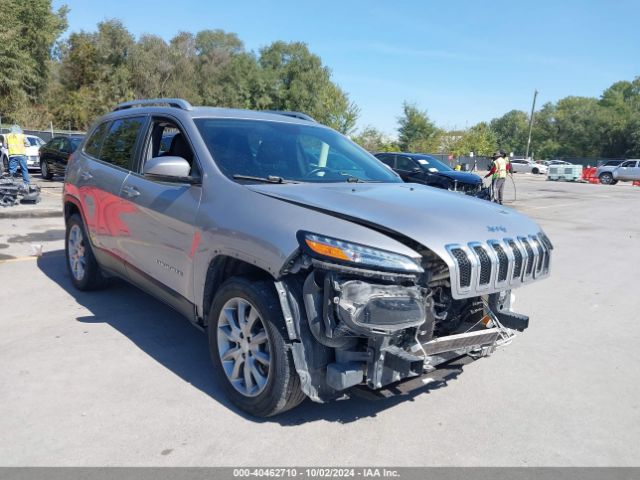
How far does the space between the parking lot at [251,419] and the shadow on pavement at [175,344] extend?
0.05ft

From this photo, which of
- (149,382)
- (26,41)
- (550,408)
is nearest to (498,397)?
(550,408)

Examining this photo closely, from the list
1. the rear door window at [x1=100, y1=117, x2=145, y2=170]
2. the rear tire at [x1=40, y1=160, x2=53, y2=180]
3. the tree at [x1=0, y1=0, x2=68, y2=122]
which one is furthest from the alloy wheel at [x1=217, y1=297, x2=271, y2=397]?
the tree at [x1=0, y1=0, x2=68, y2=122]

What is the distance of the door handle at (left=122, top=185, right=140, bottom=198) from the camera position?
4410 mm

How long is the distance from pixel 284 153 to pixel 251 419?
1.95 meters

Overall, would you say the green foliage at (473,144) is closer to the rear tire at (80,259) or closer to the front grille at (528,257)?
the rear tire at (80,259)

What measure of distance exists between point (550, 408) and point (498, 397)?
0.34 meters

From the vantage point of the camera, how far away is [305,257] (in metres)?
2.91

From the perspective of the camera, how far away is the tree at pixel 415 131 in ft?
217

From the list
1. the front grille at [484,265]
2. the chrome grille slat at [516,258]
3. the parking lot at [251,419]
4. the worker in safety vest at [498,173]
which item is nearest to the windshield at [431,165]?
the worker in safety vest at [498,173]

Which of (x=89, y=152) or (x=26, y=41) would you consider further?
(x=26, y=41)

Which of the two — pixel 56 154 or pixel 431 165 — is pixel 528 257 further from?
pixel 56 154

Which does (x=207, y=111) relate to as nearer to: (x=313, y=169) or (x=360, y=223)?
(x=313, y=169)

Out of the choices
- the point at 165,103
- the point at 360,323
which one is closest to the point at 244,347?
the point at 360,323

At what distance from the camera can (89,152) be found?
5.73 meters
